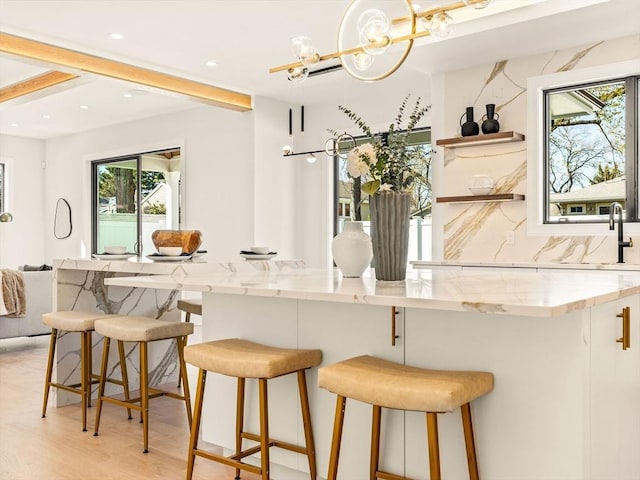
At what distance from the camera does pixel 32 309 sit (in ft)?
19.2

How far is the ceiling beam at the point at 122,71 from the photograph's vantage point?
16.0 feet

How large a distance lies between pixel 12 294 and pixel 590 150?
5.23 meters

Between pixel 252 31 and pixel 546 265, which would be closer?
pixel 546 265

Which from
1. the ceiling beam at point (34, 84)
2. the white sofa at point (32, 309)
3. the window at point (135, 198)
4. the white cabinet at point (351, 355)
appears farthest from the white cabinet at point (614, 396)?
the window at point (135, 198)

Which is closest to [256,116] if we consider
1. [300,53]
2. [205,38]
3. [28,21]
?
[205,38]

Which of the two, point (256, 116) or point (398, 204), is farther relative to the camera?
point (256, 116)

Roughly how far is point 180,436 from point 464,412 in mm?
1939

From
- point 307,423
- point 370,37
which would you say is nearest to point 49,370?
point 307,423

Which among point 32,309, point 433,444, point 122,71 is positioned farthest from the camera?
point 32,309

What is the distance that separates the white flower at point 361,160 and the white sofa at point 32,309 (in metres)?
4.52

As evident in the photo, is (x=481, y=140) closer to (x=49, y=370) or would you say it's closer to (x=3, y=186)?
(x=49, y=370)

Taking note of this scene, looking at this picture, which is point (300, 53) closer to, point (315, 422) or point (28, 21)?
point (315, 422)

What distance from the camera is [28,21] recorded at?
451 cm

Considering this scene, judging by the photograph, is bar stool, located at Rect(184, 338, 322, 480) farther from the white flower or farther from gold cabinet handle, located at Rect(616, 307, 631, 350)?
gold cabinet handle, located at Rect(616, 307, 631, 350)
